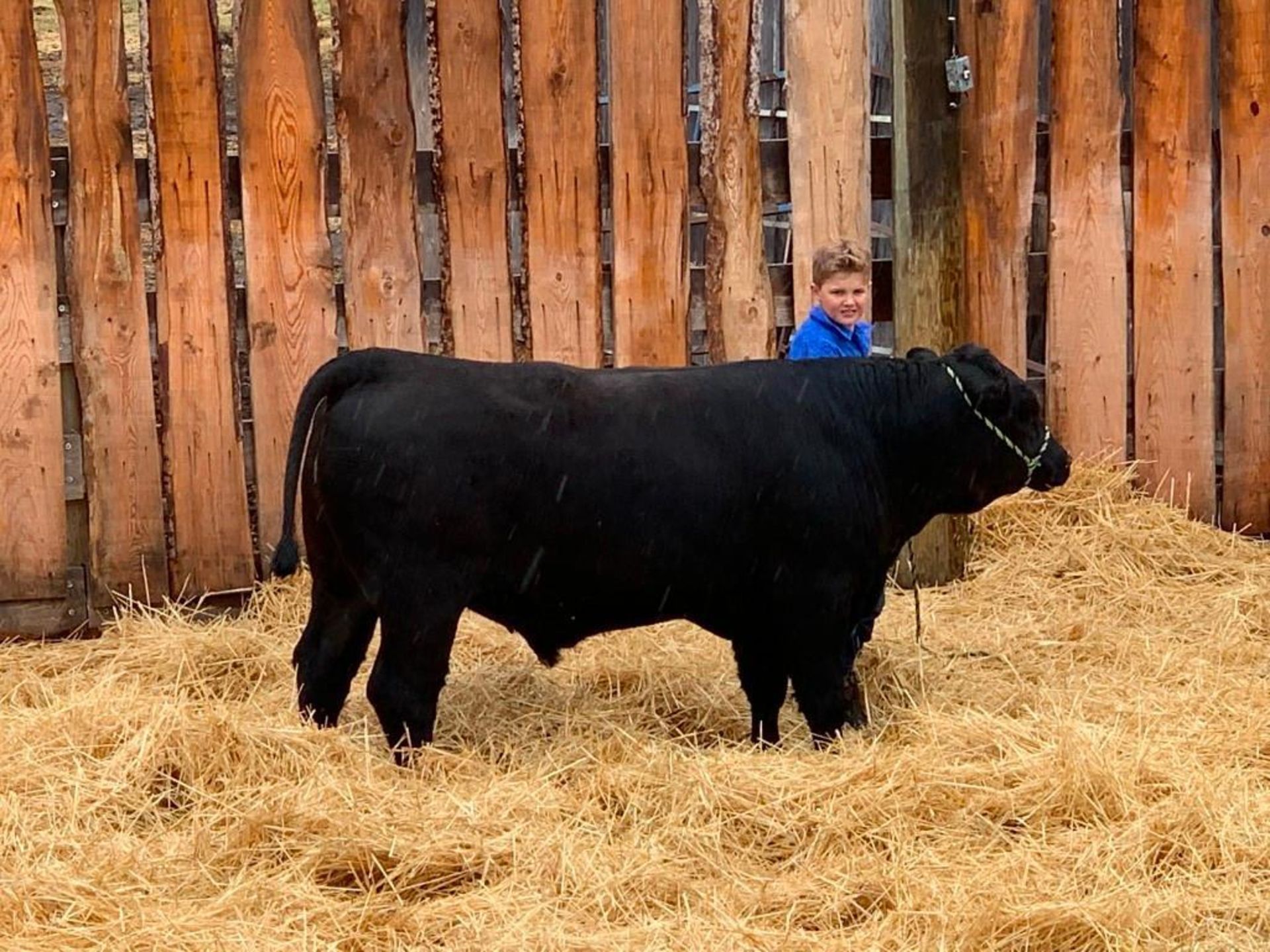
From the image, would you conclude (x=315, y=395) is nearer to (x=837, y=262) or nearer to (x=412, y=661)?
(x=412, y=661)

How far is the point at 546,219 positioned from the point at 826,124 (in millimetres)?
1070

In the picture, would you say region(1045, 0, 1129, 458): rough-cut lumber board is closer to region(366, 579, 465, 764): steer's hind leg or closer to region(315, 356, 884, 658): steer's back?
region(315, 356, 884, 658): steer's back

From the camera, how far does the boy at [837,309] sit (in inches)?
242

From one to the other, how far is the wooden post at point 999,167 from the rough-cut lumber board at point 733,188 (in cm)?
81

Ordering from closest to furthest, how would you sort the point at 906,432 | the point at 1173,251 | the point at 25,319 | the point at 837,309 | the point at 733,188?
the point at 906,432 < the point at 837,309 < the point at 25,319 < the point at 733,188 < the point at 1173,251

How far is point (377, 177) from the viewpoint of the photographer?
6945 mm

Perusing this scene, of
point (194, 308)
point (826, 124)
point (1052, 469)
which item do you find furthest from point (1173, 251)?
point (194, 308)

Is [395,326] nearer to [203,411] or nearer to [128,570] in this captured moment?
[203,411]

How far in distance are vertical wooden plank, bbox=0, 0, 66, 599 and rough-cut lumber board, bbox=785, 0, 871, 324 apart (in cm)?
261

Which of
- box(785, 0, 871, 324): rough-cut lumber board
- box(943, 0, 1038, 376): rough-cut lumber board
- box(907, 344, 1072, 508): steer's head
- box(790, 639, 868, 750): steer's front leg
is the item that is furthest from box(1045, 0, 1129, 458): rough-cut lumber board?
box(790, 639, 868, 750): steer's front leg

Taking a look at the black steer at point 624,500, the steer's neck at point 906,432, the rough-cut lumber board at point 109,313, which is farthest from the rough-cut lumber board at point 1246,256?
the rough-cut lumber board at point 109,313

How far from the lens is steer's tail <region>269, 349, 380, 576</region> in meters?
5.38

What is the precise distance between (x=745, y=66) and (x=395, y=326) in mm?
1555

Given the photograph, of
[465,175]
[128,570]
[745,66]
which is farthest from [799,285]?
[128,570]
